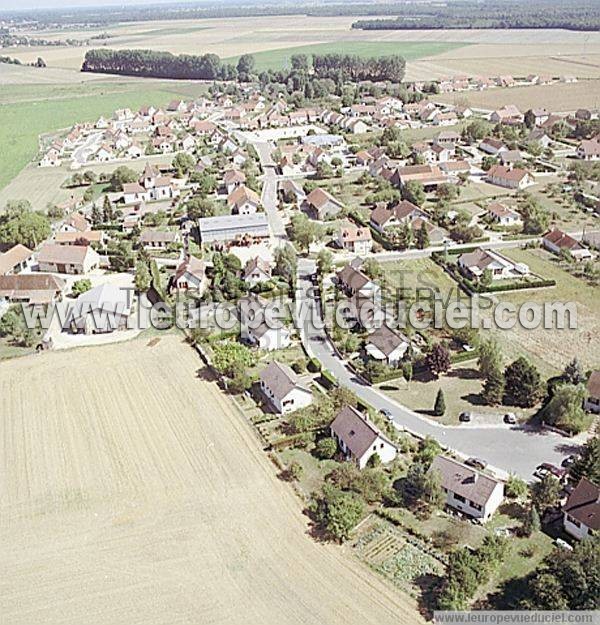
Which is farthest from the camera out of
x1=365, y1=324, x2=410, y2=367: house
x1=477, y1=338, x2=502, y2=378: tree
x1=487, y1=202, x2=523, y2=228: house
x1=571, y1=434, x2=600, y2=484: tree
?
x1=487, y1=202, x2=523, y2=228: house

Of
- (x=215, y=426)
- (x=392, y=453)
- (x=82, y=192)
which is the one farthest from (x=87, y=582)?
(x=82, y=192)

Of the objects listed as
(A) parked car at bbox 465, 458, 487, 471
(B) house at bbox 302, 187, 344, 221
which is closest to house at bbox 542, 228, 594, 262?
(B) house at bbox 302, 187, 344, 221

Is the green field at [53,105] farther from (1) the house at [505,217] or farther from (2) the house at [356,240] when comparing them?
(1) the house at [505,217]

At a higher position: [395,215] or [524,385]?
[395,215]

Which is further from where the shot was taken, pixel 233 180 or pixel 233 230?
pixel 233 180

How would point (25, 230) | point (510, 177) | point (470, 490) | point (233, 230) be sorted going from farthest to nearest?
1. point (510, 177)
2. point (233, 230)
3. point (25, 230)
4. point (470, 490)

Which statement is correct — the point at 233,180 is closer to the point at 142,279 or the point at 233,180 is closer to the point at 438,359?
the point at 142,279

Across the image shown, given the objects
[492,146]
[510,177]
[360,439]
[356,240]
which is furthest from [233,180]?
[360,439]

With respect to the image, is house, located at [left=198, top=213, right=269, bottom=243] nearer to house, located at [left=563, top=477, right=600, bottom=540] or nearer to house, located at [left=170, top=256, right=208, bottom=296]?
house, located at [left=170, top=256, right=208, bottom=296]
